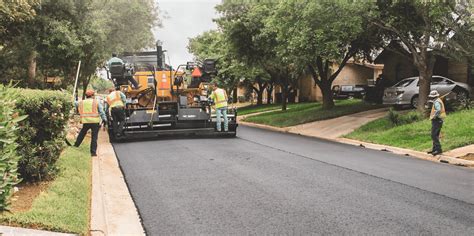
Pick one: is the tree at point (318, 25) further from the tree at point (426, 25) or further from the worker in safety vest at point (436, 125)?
the worker in safety vest at point (436, 125)

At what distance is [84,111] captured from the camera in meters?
11.9

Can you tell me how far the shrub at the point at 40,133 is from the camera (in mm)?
7297

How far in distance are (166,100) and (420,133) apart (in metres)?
8.28

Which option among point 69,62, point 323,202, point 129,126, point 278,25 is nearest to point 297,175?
point 323,202

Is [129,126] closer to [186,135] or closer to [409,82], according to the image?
[186,135]

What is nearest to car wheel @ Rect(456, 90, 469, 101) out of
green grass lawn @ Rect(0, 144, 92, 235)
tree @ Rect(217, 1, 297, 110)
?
tree @ Rect(217, 1, 297, 110)

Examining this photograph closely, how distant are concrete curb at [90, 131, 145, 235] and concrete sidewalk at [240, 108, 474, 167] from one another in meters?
7.88

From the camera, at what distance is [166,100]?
16.5 metres

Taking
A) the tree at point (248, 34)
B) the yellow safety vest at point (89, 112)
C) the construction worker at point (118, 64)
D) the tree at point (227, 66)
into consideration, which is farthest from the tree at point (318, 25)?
the tree at point (227, 66)

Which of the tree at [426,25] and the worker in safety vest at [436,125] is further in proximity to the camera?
the tree at [426,25]

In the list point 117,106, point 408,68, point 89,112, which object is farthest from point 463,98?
point 89,112

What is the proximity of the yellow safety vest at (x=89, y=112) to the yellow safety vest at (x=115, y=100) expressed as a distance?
2418 millimetres

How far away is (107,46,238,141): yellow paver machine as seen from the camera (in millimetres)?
15719

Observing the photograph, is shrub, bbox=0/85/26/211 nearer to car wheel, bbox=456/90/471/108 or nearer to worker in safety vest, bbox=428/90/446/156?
worker in safety vest, bbox=428/90/446/156
